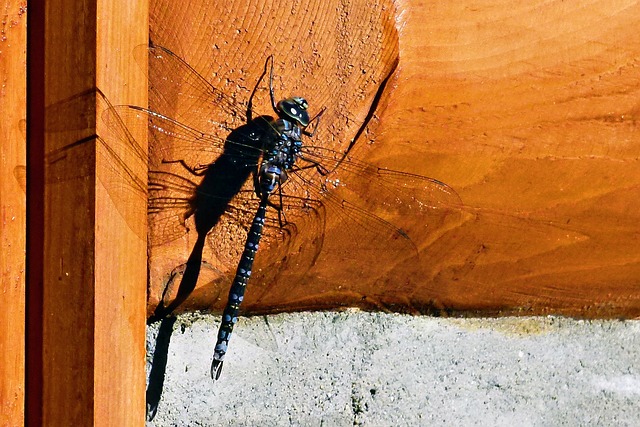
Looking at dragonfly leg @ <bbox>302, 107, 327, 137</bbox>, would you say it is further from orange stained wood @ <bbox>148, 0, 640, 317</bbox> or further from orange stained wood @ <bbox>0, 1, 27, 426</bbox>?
orange stained wood @ <bbox>0, 1, 27, 426</bbox>

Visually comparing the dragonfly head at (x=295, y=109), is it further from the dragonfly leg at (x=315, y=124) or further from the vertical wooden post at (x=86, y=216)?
the vertical wooden post at (x=86, y=216)

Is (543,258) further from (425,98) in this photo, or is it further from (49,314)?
(49,314)

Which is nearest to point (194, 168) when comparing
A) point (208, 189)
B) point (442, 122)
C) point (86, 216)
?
point (208, 189)

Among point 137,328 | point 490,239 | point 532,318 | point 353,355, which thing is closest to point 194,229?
point 137,328

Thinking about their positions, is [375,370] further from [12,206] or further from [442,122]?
[12,206]

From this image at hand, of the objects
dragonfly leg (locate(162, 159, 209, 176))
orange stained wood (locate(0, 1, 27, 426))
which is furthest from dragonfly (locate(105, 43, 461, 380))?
orange stained wood (locate(0, 1, 27, 426))

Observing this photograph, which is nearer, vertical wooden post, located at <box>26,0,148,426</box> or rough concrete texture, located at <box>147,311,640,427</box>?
vertical wooden post, located at <box>26,0,148,426</box>
